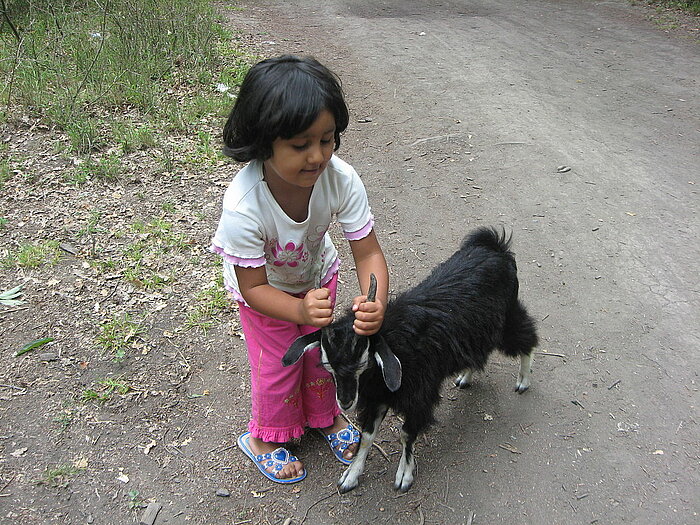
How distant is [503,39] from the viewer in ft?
27.8

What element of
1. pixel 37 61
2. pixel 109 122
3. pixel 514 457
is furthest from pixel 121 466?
pixel 37 61

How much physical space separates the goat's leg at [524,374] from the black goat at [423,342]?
8 cm

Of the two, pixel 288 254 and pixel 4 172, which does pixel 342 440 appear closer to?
pixel 288 254

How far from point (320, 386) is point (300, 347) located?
528 millimetres

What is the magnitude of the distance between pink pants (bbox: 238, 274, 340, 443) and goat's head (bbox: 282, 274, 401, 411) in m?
0.27

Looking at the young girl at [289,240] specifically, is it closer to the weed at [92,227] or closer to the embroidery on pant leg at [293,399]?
the embroidery on pant leg at [293,399]

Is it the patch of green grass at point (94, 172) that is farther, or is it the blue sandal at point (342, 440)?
the patch of green grass at point (94, 172)

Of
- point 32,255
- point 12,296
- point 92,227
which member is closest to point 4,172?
point 92,227

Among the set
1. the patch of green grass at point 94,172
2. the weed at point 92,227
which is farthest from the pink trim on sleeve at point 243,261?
the patch of green grass at point 94,172

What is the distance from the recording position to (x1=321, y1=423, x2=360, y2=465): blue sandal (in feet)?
8.98

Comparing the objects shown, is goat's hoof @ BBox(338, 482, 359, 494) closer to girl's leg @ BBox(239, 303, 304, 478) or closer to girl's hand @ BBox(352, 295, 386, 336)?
girl's leg @ BBox(239, 303, 304, 478)

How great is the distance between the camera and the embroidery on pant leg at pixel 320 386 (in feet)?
8.94

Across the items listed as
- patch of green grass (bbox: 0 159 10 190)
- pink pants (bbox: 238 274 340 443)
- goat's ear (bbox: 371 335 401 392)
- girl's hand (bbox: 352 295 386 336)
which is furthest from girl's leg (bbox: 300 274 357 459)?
patch of green grass (bbox: 0 159 10 190)

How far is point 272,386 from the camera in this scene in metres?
2.59
